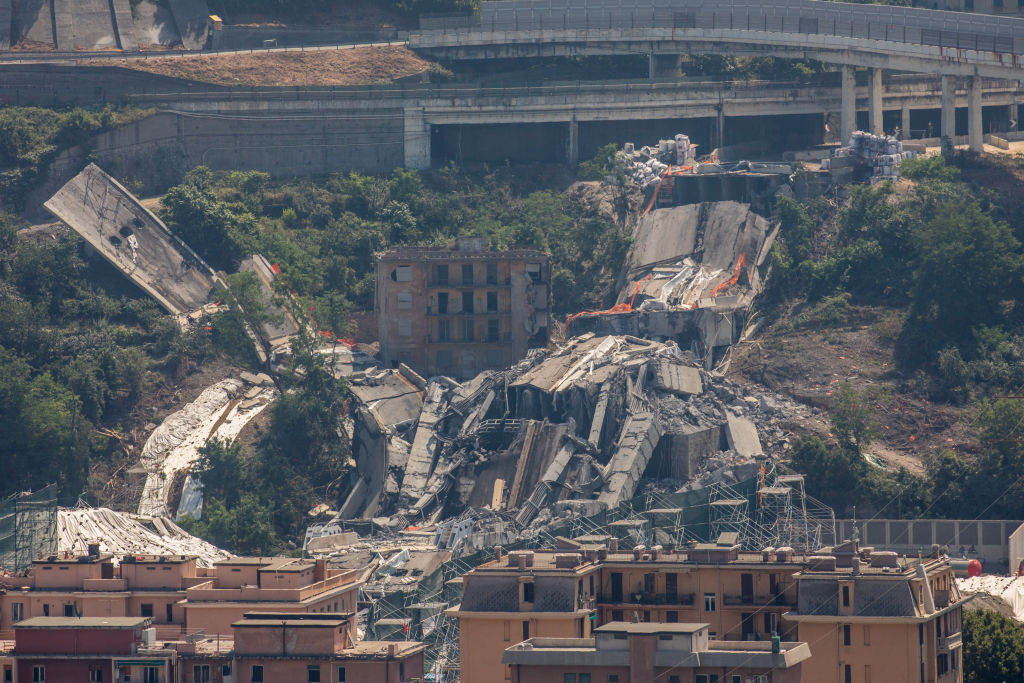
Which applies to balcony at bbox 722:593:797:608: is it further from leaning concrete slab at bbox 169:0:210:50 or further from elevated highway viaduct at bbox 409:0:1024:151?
leaning concrete slab at bbox 169:0:210:50

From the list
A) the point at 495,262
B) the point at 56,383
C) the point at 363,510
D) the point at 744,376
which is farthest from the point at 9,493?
the point at 744,376

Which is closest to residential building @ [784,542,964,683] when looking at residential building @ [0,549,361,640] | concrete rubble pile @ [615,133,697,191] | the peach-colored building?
the peach-colored building

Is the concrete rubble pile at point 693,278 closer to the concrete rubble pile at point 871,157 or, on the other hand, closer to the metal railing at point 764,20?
the concrete rubble pile at point 871,157

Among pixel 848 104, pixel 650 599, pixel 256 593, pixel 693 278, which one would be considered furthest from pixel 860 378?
pixel 256 593

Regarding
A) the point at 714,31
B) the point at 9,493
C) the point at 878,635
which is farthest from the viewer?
the point at 714,31

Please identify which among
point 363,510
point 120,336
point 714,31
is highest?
point 714,31

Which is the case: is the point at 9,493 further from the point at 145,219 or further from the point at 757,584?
the point at 757,584
